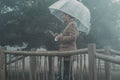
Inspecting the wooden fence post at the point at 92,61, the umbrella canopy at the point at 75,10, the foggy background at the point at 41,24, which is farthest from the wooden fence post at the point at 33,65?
the foggy background at the point at 41,24

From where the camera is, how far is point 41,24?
15.0 metres

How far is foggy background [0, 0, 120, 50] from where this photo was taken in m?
15.0

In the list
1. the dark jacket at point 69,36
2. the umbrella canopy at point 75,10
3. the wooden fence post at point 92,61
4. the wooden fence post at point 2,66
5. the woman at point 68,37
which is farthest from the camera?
the wooden fence post at point 2,66

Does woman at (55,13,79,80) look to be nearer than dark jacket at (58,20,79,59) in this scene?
Yes

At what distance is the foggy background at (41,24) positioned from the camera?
49.3 feet

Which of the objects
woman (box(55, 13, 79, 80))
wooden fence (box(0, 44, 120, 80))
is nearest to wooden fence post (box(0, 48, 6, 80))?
wooden fence (box(0, 44, 120, 80))

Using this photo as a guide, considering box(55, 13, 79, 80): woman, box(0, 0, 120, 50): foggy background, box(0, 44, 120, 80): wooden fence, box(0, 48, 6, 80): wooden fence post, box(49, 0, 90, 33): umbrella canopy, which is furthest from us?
box(0, 0, 120, 50): foggy background

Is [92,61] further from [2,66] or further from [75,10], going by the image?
[2,66]

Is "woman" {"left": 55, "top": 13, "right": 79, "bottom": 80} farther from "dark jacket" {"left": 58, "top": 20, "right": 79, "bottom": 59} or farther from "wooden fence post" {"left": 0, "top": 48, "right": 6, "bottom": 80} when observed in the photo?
"wooden fence post" {"left": 0, "top": 48, "right": 6, "bottom": 80}

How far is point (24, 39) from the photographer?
15414mm

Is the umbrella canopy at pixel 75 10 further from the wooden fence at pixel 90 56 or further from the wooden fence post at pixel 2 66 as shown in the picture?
the wooden fence post at pixel 2 66

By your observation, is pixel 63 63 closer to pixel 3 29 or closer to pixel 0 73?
pixel 0 73

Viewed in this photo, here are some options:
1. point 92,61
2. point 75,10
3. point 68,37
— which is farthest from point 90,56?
point 75,10

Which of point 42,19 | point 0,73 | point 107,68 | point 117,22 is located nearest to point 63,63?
point 107,68
